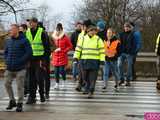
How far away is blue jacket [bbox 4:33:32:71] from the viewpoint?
13.0m

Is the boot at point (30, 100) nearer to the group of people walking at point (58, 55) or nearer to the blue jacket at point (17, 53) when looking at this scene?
the group of people walking at point (58, 55)

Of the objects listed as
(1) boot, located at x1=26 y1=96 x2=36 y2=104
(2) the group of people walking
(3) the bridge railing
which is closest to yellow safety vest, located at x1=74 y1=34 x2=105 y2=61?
(2) the group of people walking

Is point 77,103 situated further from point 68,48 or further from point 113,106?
point 68,48

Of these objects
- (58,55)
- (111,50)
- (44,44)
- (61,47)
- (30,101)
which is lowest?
(30,101)

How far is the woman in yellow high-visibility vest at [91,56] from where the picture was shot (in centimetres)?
1577

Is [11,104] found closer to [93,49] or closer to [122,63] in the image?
[93,49]

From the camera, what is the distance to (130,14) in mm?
62938

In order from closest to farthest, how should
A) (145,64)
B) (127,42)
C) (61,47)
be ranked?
1. (61,47)
2. (127,42)
3. (145,64)

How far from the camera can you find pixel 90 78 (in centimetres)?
1584

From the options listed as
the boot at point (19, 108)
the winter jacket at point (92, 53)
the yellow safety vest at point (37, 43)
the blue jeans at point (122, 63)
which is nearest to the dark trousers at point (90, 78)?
the winter jacket at point (92, 53)

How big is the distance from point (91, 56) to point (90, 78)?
58 centimetres

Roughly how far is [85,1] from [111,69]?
48857mm

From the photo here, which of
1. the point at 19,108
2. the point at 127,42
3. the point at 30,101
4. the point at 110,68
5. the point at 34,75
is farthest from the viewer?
the point at 127,42

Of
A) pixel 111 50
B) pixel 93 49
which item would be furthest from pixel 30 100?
pixel 111 50
